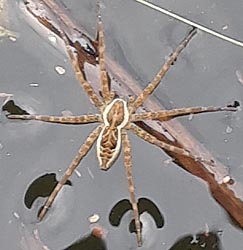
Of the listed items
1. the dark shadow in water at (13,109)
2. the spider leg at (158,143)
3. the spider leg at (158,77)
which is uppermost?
the dark shadow in water at (13,109)

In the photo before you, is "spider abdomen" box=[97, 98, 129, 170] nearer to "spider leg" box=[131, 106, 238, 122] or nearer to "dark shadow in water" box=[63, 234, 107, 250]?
"spider leg" box=[131, 106, 238, 122]

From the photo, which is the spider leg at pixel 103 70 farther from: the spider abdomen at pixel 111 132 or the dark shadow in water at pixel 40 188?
the dark shadow in water at pixel 40 188

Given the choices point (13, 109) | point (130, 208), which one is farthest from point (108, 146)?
point (13, 109)

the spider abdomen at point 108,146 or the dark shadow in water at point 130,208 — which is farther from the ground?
the spider abdomen at point 108,146

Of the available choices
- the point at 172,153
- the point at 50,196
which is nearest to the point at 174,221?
the point at 172,153

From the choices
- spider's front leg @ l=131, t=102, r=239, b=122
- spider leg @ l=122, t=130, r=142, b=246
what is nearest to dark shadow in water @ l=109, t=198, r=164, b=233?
spider leg @ l=122, t=130, r=142, b=246

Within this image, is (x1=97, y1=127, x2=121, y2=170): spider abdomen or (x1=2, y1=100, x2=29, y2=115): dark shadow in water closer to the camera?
(x1=97, y1=127, x2=121, y2=170): spider abdomen

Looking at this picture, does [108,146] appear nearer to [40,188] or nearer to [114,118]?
[114,118]

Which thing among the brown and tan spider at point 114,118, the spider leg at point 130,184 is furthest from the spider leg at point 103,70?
the spider leg at point 130,184

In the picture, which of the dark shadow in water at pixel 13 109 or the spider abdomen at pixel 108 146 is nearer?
the spider abdomen at pixel 108 146
